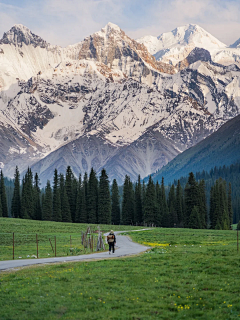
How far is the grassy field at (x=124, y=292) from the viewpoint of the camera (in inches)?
708

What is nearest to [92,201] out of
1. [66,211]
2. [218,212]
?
[66,211]

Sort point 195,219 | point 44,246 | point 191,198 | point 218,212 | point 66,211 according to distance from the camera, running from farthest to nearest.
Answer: point 66,211
point 218,212
point 191,198
point 195,219
point 44,246

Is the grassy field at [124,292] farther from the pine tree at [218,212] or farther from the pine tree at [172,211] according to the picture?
the pine tree at [172,211]

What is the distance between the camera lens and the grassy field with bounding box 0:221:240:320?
59.0ft

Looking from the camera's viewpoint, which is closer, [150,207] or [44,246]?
[44,246]

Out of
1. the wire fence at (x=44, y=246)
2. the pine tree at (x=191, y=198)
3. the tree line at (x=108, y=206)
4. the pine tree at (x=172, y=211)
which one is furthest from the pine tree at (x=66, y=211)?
the wire fence at (x=44, y=246)

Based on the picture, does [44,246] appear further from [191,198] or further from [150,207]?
[150,207]

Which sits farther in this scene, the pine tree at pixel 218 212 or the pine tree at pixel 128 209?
the pine tree at pixel 128 209

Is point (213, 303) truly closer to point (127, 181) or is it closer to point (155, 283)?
point (155, 283)

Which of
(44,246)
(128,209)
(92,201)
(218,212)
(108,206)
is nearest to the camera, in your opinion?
(44,246)

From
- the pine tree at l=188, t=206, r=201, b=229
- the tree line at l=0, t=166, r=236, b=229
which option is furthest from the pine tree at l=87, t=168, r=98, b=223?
the pine tree at l=188, t=206, r=201, b=229

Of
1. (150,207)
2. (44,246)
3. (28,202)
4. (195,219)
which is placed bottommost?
(44,246)

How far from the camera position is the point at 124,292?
2112 centimetres

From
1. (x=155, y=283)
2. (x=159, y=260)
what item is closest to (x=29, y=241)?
(x=159, y=260)
